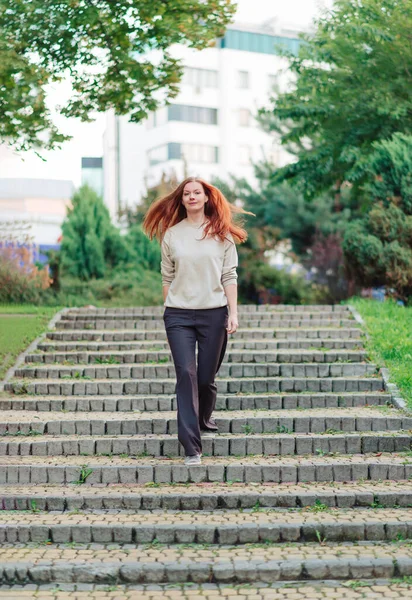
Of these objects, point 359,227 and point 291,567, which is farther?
point 359,227

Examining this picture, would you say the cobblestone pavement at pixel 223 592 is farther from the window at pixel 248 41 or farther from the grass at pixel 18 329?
the window at pixel 248 41

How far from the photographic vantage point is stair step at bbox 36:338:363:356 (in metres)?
11.8

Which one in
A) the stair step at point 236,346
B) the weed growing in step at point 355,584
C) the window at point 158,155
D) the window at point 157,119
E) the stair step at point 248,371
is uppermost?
the window at point 157,119

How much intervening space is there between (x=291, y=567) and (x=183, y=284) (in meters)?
2.68

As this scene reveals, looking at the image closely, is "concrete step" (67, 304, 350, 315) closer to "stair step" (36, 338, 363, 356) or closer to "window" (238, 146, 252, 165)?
"stair step" (36, 338, 363, 356)

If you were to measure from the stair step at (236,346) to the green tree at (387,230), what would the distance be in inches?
179

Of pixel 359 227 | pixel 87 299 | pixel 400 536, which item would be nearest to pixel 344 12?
pixel 359 227

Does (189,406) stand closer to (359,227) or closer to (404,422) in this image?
(404,422)

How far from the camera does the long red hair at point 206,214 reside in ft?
23.6

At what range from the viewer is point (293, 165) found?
23500 mm

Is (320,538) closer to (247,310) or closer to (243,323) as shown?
(243,323)

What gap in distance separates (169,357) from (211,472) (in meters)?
4.50

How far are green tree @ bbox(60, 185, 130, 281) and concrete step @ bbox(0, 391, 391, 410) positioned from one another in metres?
14.1

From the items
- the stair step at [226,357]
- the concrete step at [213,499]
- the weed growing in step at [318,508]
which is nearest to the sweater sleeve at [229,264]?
the concrete step at [213,499]
